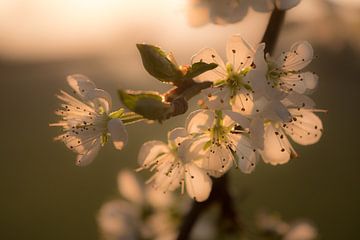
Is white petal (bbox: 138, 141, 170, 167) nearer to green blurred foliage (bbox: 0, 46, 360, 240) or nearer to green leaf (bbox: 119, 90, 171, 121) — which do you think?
green leaf (bbox: 119, 90, 171, 121)

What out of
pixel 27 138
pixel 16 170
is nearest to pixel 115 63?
pixel 27 138

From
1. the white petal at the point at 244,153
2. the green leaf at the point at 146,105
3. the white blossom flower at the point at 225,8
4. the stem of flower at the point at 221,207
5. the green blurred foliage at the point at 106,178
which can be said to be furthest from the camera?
the green blurred foliage at the point at 106,178

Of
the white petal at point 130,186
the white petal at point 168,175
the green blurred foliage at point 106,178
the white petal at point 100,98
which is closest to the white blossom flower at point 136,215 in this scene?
the white petal at point 130,186

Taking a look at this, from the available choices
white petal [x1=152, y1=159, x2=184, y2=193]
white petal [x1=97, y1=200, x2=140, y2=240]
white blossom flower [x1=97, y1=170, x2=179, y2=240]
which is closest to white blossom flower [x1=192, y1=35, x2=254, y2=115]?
white petal [x1=152, y1=159, x2=184, y2=193]

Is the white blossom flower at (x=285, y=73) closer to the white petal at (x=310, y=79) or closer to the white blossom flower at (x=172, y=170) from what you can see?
the white petal at (x=310, y=79)

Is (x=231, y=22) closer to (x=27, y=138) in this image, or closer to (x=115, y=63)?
(x=27, y=138)

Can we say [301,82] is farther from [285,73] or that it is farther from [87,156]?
[87,156]

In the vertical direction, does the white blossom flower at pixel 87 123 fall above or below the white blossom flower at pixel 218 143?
above
